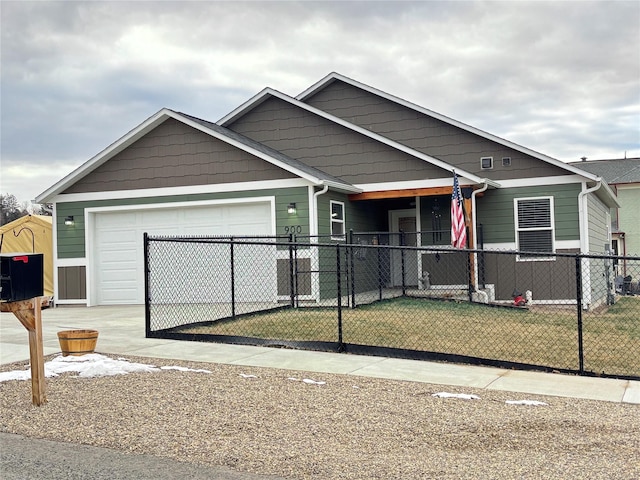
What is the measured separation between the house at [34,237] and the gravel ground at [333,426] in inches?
479

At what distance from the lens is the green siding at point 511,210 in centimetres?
1553

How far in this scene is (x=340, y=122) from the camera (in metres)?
16.9

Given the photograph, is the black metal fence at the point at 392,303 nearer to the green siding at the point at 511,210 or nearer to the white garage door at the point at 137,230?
the white garage door at the point at 137,230

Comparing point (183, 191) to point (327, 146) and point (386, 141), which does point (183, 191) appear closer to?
point (327, 146)

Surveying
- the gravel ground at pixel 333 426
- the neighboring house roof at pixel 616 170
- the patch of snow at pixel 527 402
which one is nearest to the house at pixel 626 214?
the neighboring house roof at pixel 616 170

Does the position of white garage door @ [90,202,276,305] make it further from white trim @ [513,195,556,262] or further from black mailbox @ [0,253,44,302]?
black mailbox @ [0,253,44,302]

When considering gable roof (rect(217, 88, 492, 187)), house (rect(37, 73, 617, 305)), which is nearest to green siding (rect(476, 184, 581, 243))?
house (rect(37, 73, 617, 305))

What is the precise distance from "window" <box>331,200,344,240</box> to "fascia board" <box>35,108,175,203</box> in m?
4.44

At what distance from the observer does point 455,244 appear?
1462 centimetres

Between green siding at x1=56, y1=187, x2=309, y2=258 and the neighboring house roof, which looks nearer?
green siding at x1=56, y1=187, x2=309, y2=258

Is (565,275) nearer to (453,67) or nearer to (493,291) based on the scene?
(493,291)

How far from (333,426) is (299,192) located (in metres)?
9.75

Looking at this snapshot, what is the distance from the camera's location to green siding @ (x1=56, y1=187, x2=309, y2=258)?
1483cm

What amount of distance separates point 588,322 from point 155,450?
1042 centimetres
